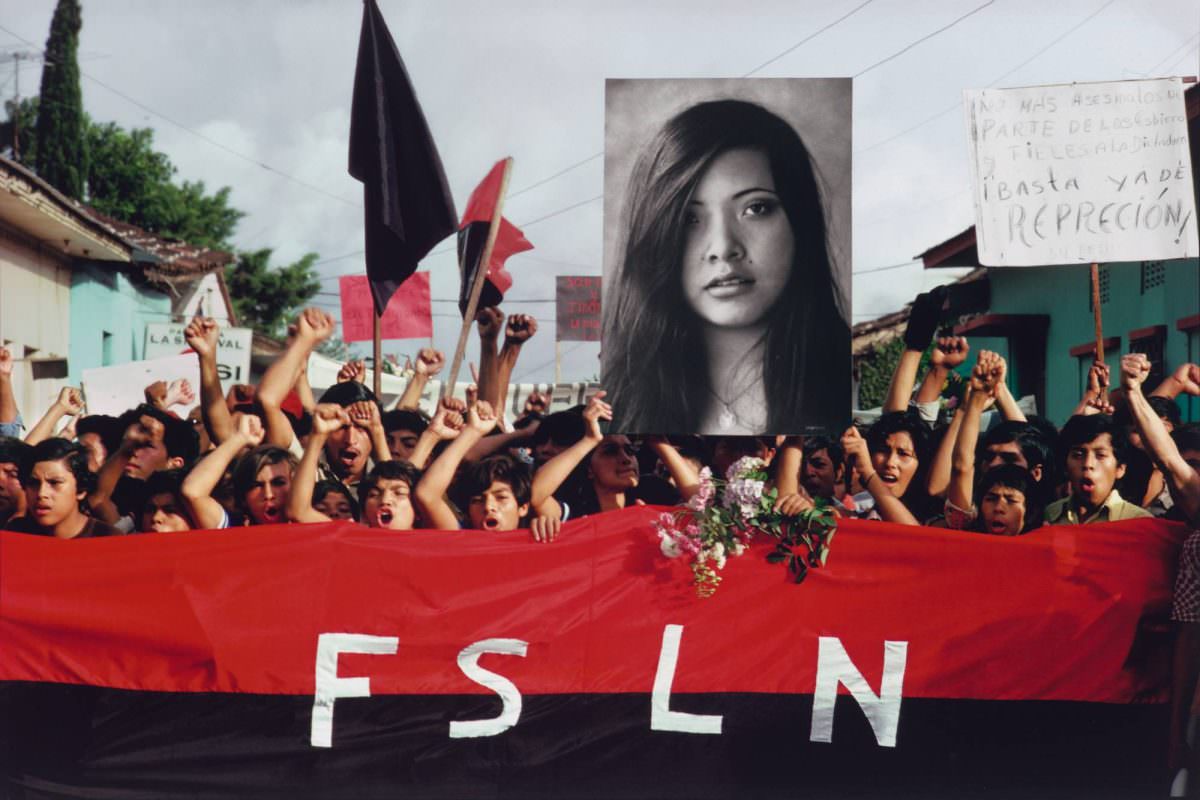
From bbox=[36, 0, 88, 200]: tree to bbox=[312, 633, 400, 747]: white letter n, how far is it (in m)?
33.1

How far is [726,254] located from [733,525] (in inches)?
43.4

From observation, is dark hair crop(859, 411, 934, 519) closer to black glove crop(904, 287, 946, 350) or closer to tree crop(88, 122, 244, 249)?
black glove crop(904, 287, 946, 350)

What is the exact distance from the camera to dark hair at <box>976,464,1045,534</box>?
6.16m

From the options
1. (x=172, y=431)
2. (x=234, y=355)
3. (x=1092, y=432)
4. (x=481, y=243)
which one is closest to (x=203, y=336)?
(x=172, y=431)

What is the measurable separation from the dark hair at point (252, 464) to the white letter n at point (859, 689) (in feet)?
7.62

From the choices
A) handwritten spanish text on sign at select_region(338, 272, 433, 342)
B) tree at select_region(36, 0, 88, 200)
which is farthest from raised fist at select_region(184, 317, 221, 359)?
tree at select_region(36, 0, 88, 200)

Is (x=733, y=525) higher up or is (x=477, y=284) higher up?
(x=477, y=284)

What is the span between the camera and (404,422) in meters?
7.62

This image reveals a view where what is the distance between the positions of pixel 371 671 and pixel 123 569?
40.9 inches

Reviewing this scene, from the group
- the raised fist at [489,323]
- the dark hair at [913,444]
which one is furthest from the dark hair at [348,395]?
the dark hair at [913,444]

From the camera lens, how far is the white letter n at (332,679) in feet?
19.1

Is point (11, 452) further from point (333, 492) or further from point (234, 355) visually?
point (234, 355)

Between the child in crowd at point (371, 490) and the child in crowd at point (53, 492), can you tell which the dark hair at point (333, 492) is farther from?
the child in crowd at point (53, 492)

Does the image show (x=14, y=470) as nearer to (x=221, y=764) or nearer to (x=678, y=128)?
(x=221, y=764)
